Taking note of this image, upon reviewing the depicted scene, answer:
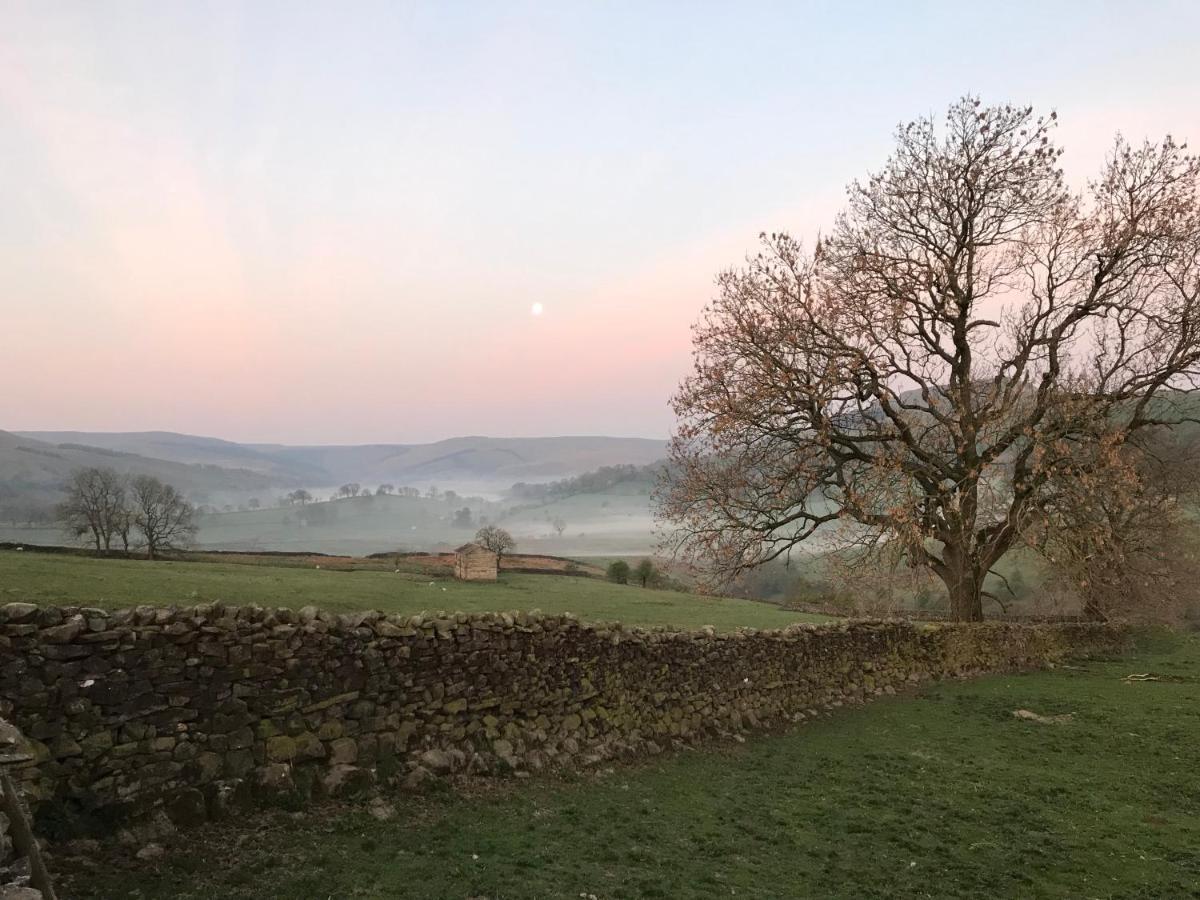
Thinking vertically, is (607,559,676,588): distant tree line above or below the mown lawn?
below

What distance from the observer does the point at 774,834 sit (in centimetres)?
834

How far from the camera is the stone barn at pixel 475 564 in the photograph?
1347 inches

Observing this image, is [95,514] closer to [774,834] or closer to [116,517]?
[116,517]

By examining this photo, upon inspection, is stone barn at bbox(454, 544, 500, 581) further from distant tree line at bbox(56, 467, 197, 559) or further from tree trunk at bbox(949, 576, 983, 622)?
tree trunk at bbox(949, 576, 983, 622)

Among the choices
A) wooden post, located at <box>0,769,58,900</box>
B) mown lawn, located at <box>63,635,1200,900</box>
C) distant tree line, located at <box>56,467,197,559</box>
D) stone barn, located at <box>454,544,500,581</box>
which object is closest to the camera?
wooden post, located at <box>0,769,58,900</box>

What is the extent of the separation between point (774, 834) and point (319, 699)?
580 cm

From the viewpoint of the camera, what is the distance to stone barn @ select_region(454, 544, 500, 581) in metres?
34.2

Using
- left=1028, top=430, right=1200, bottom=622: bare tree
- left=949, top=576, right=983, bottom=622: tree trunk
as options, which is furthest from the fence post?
left=949, top=576, right=983, bottom=622: tree trunk

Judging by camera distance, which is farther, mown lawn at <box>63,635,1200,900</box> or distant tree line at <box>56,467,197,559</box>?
distant tree line at <box>56,467,197,559</box>

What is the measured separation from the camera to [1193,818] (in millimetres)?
9023

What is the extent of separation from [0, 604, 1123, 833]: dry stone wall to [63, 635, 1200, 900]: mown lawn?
578 mm

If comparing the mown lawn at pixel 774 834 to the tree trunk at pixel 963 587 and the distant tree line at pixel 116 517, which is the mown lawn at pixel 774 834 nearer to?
the tree trunk at pixel 963 587

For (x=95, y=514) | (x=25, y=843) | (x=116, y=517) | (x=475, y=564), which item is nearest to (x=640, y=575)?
(x=475, y=564)

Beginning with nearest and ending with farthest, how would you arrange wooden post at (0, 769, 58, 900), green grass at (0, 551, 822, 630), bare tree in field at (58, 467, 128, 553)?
wooden post at (0, 769, 58, 900), green grass at (0, 551, 822, 630), bare tree in field at (58, 467, 128, 553)
